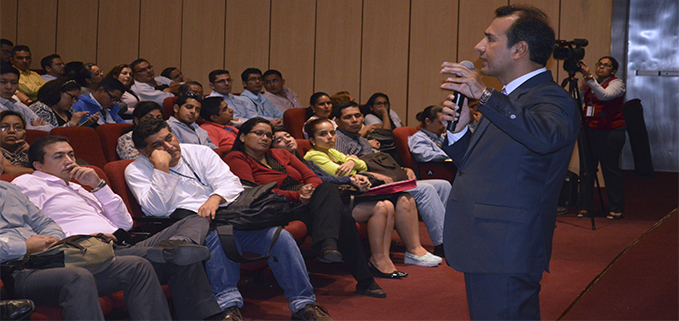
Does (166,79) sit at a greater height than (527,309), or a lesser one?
greater

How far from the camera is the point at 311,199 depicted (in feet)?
10.5

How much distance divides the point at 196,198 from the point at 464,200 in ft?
6.02

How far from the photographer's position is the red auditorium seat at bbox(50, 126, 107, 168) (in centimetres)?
353

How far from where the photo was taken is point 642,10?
6336 mm

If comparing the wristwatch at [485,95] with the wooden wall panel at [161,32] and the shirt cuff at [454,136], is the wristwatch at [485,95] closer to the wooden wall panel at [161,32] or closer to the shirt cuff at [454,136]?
the shirt cuff at [454,136]

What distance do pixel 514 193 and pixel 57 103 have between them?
3.83 metres

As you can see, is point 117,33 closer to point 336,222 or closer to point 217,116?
point 217,116

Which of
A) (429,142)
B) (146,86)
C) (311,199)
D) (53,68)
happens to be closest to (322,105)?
(429,142)

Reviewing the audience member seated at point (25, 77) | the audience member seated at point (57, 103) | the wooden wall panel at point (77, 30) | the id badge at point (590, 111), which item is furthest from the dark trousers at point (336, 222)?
the wooden wall panel at point (77, 30)

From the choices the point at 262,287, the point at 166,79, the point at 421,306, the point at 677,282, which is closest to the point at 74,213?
the point at 262,287

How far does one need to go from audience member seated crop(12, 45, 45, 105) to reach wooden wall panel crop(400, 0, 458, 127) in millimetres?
4202

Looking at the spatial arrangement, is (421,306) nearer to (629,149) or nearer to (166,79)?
(629,149)

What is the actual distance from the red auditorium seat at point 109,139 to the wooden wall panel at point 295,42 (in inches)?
164

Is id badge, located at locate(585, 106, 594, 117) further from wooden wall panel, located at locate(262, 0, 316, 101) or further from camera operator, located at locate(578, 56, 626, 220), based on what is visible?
wooden wall panel, located at locate(262, 0, 316, 101)
